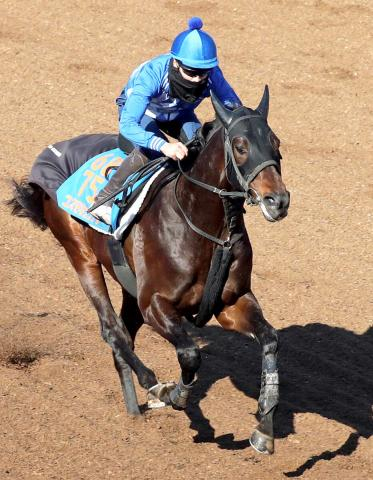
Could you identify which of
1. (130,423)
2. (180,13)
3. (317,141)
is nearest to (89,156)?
(130,423)

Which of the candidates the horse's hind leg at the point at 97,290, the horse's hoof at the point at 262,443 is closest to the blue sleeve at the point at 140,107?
the horse's hind leg at the point at 97,290

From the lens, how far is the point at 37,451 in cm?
732

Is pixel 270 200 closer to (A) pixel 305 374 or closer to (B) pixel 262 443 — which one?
(B) pixel 262 443

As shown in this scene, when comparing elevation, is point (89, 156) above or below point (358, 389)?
above

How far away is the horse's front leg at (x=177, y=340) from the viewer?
6969mm

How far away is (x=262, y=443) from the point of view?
687 centimetres

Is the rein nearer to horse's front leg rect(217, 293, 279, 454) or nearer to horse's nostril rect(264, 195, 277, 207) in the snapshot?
horse's nostril rect(264, 195, 277, 207)

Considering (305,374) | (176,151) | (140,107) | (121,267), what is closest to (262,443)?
(121,267)

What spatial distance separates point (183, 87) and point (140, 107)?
11.9 inches

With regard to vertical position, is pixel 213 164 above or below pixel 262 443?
above

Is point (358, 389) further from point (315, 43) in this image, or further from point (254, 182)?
point (315, 43)

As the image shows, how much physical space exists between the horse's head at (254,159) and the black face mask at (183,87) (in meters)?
0.49

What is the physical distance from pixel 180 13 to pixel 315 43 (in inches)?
78.5

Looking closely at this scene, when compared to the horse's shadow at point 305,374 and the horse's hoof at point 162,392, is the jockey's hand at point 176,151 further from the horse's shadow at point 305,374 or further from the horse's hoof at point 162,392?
the horse's shadow at point 305,374
